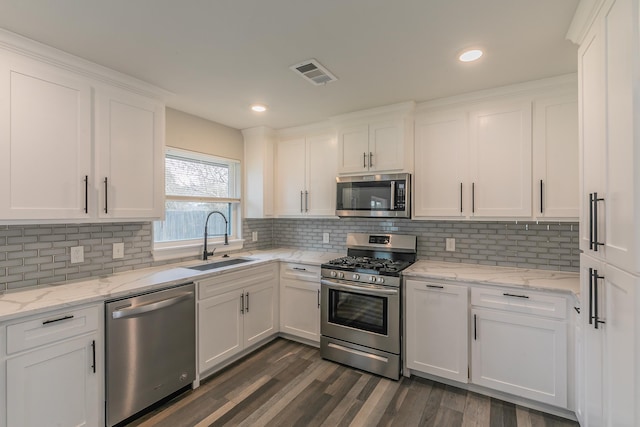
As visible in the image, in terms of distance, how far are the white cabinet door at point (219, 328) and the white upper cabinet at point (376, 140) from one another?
174 centimetres

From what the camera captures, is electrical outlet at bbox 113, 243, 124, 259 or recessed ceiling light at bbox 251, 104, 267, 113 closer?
electrical outlet at bbox 113, 243, 124, 259

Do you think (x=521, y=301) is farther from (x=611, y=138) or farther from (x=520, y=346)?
(x=611, y=138)

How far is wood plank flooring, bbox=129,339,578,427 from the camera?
6.82 ft

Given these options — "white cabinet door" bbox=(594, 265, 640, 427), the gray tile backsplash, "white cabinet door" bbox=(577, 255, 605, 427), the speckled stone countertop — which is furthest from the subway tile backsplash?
"white cabinet door" bbox=(594, 265, 640, 427)

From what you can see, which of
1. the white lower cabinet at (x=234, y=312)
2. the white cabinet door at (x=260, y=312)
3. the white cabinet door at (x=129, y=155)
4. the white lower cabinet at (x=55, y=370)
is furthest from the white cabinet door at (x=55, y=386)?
the white cabinet door at (x=260, y=312)

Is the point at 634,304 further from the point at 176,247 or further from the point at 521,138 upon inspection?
the point at 176,247

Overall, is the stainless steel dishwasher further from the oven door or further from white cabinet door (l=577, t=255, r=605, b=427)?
white cabinet door (l=577, t=255, r=605, b=427)

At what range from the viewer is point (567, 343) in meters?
2.05

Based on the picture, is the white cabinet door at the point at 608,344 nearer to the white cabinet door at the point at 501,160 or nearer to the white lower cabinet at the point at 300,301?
the white cabinet door at the point at 501,160

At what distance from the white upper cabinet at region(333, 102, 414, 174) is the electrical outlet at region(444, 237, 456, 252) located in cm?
83

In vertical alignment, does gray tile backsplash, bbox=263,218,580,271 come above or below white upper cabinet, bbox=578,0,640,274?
below

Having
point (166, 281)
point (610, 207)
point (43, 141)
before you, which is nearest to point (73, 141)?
point (43, 141)

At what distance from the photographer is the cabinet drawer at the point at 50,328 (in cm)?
159

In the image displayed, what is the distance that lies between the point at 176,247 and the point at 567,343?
131 inches
